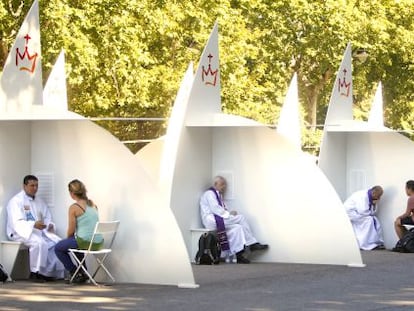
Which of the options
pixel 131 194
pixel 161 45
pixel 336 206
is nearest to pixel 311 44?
pixel 161 45

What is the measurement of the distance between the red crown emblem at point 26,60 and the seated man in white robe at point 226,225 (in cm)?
388

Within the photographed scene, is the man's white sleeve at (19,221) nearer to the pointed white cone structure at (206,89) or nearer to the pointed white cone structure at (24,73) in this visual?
the pointed white cone structure at (24,73)

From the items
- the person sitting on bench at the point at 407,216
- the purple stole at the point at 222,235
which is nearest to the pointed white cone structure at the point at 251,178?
the purple stole at the point at 222,235

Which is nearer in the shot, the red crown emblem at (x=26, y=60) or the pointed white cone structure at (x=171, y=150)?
the red crown emblem at (x=26, y=60)

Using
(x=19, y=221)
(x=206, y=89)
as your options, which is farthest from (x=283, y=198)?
(x=19, y=221)

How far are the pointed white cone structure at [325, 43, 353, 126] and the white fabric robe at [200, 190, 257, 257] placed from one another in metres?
4.38

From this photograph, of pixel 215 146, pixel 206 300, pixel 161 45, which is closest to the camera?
pixel 206 300

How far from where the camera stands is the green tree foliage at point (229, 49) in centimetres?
2741

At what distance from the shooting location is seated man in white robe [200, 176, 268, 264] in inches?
715

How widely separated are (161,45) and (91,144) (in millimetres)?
17446

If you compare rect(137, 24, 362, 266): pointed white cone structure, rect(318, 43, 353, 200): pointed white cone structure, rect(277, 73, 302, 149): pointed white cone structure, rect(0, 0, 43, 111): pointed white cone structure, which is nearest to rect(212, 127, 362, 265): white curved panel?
rect(137, 24, 362, 266): pointed white cone structure

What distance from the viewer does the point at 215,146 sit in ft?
62.5

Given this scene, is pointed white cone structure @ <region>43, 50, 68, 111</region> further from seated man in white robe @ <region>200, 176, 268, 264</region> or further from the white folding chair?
the white folding chair

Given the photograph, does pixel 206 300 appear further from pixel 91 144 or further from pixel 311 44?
pixel 311 44
